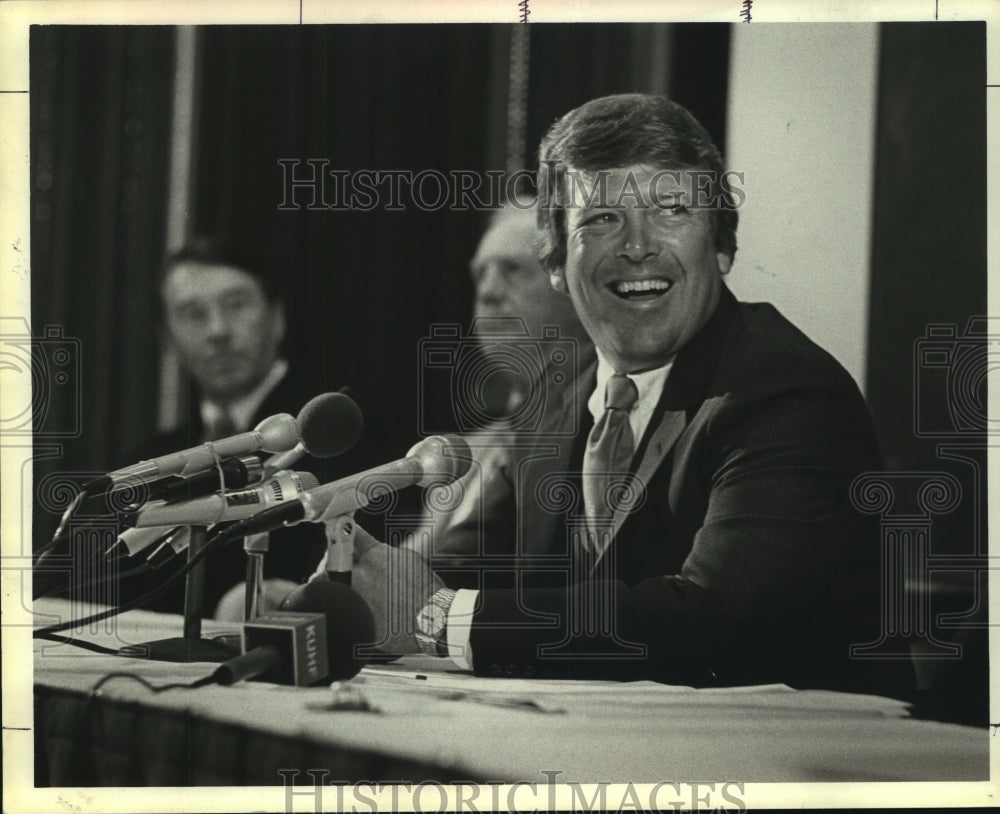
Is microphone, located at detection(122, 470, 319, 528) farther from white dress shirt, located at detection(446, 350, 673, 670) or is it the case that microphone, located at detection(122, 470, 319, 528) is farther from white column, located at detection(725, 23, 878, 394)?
white column, located at detection(725, 23, 878, 394)

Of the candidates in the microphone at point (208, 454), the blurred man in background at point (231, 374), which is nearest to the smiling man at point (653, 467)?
the blurred man in background at point (231, 374)

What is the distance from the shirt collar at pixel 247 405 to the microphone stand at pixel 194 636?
0.36m

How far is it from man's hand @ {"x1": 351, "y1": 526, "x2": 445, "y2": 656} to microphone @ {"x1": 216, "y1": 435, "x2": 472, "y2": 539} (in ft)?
0.48

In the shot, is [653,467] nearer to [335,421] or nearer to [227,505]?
[335,421]

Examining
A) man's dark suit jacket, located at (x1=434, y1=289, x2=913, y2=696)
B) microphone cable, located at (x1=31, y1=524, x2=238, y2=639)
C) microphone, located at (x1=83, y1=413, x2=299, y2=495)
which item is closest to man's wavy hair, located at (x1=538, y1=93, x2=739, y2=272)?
man's dark suit jacket, located at (x1=434, y1=289, x2=913, y2=696)

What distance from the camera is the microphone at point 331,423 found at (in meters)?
3.31

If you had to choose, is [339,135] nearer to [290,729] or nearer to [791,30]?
[791,30]

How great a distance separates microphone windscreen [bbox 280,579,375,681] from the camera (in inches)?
129

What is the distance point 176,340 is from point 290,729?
4.40 feet

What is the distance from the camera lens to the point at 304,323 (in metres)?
3.33

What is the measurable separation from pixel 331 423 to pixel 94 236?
3.31ft

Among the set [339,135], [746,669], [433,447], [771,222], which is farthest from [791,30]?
[746,669]

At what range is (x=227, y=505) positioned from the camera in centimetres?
331

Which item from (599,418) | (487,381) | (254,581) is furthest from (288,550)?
(599,418)
